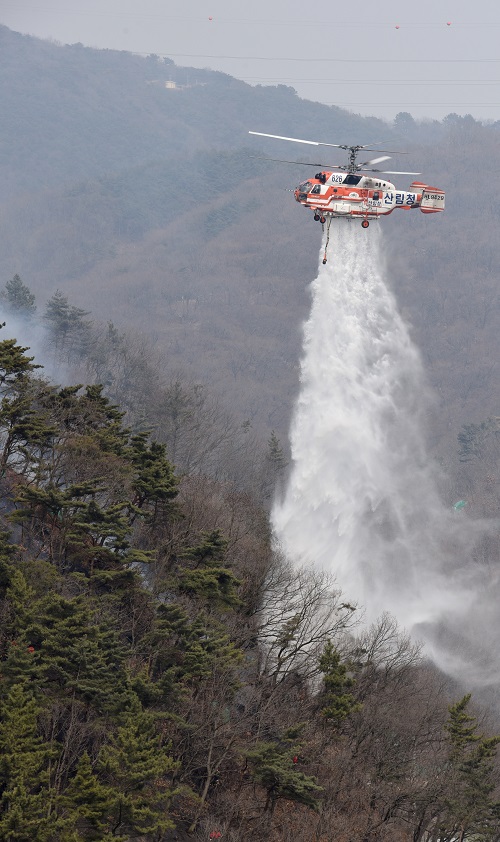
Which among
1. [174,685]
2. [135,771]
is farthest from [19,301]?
[135,771]

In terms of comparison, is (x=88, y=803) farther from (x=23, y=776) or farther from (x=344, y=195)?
(x=344, y=195)

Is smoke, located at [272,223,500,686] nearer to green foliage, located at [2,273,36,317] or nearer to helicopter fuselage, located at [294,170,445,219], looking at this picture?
helicopter fuselage, located at [294,170,445,219]

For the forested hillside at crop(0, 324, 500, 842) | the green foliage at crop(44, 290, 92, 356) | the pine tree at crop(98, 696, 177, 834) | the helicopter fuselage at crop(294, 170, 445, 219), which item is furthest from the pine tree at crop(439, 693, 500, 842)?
the green foliage at crop(44, 290, 92, 356)

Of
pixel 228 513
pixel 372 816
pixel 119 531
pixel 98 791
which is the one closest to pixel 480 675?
pixel 228 513

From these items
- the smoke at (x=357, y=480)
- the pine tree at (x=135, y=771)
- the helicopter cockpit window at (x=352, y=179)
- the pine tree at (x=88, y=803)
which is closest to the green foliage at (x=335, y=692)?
the pine tree at (x=135, y=771)

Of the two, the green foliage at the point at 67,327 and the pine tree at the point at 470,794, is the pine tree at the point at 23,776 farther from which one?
the green foliage at the point at 67,327
